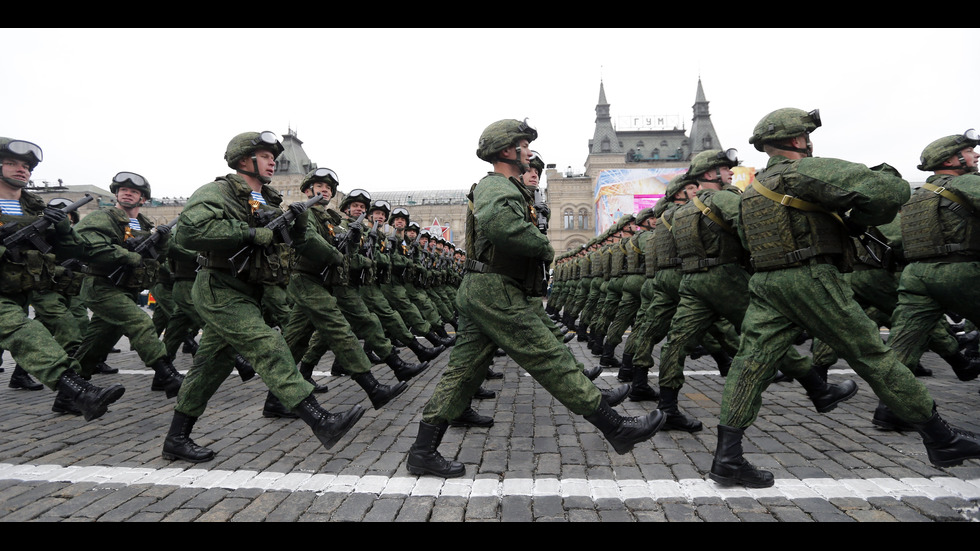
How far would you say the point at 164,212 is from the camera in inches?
2442

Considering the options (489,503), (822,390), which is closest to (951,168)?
(822,390)

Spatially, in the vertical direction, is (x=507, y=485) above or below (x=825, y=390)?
below

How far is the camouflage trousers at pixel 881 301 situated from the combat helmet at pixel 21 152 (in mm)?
7656

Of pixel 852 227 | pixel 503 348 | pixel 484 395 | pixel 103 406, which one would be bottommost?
pixel 484 395

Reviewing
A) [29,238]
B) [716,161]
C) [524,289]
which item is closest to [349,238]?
[29,238]

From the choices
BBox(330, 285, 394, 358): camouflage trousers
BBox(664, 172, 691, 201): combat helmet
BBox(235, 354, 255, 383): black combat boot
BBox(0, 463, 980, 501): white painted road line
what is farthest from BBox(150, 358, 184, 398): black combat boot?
BBox(664, 172, 691, 201): combat helmet

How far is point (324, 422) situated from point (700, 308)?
3051 mm

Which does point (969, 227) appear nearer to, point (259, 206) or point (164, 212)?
point (259, 206)

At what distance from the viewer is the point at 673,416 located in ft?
12.6

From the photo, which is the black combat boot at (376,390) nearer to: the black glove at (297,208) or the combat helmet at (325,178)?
the black glove at (297,208)

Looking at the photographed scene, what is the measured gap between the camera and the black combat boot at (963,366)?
5.03 meters

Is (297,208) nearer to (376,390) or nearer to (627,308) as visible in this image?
(376,390)

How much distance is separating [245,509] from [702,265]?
358cm

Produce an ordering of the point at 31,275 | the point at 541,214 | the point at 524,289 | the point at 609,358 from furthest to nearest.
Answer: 1. the point at 609,358
2. the point at 31,275
3. the point at 541,214
4. the point at 524,289
